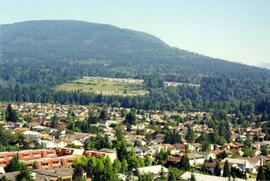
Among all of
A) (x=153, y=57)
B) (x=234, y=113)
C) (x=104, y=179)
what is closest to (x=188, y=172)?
(x=104, y=179)

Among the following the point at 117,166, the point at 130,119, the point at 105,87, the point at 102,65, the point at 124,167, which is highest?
the point at 117,166

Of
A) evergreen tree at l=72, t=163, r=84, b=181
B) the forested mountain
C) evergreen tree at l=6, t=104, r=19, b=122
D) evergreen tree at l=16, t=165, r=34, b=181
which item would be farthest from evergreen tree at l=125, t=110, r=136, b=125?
evergreen tree at l=16, t=165, r=34, b=181

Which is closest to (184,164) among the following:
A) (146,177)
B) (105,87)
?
(146,177)

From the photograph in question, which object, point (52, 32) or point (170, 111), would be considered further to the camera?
point (52, 32)

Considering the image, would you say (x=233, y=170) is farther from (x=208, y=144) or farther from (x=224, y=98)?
(x=224, y=98)

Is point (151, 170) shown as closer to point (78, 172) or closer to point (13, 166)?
point (78, 172)

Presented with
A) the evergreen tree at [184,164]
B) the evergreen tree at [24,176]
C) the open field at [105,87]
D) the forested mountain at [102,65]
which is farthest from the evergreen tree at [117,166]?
the open field at [105,87]
